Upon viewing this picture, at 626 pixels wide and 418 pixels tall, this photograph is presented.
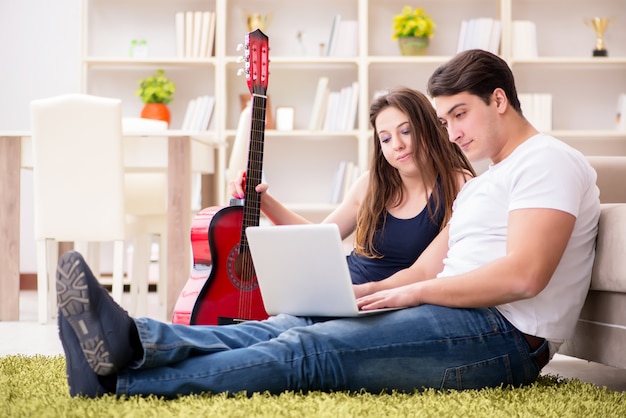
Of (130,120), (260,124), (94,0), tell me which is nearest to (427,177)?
(260,124)

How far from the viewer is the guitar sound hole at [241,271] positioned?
2113 mm

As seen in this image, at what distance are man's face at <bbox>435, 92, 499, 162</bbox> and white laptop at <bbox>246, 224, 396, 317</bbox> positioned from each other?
1.10ft

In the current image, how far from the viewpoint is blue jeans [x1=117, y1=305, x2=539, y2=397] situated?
1373 mm

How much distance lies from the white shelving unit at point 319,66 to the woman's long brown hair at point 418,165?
2913 mm

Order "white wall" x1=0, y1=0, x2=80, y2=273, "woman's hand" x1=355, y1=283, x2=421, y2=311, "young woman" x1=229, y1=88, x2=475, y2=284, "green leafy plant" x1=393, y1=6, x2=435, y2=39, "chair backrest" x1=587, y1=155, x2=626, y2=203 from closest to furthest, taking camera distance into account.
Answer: "woman's hand" x1=355, y1=283, x2=421, y2=311 < "young woman" x1=229, y1=88, x2=475, y2=284 < "chair backrest" x1=587, y1=155, x2=626, y2=203 < "green leafy plant" x1=393, y1=6, x2=435, y2=39 < "white wall" x1=0, y1=0, x2=80, y2=273

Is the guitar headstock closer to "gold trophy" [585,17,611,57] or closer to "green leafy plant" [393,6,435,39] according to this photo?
"green leafy plant" [393,6,435,39]

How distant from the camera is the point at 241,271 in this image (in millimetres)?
2125

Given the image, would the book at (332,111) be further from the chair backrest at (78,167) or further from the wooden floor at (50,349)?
the chair backrest at (78,167)

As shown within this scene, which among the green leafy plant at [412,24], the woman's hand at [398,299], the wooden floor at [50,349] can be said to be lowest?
the wooden floor at [50,349]

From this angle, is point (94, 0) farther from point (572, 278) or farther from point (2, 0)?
point (572, 278)

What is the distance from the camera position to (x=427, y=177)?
1970mm

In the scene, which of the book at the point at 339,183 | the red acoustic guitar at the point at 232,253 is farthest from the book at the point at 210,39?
the red acoustic guitar at the point at 232,253

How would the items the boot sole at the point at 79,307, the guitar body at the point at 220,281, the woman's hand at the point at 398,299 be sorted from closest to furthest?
the boot sole at the point at 79,307 → the woman's hand at the point at 398,299 → the guitar body at the point at 220,281

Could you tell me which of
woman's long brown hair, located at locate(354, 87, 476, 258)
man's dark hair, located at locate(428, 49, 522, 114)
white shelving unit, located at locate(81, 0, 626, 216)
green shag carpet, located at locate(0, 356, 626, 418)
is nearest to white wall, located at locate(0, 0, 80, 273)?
white shelving unit, located at locate(81, 0, 626, 216)
